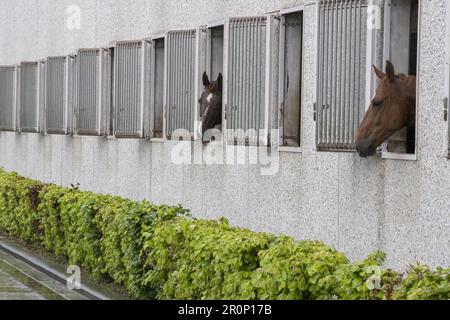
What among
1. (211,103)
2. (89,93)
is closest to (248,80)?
(211,103)

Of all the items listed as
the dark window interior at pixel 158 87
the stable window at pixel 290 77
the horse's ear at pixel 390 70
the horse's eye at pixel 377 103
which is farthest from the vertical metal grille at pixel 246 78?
the dark window interior at pixel 158 87

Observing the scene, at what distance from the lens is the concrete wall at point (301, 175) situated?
861 cm

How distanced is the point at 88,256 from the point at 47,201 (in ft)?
7.68

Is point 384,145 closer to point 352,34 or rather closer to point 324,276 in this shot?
point 352,34

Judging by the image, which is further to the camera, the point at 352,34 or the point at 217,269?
the point at 352,34

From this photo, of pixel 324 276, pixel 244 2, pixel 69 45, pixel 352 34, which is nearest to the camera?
pixel 324 276

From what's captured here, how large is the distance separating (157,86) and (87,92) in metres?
2.78

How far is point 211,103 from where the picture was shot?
12734mm

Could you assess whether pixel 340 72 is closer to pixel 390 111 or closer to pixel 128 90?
pixel 390 111

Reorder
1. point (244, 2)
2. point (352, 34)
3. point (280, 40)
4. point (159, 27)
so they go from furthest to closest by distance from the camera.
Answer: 1. point (159, 27)
2. point (244, 2)
3. point (280, 40)
4. point (352, 34)

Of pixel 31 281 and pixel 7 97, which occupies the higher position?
pixel 7 97

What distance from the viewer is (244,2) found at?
12.3 m

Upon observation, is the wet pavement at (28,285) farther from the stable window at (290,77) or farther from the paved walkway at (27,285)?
the stable window at (290,77)
